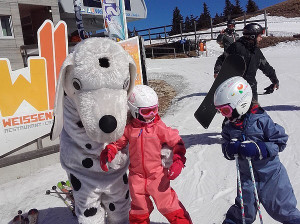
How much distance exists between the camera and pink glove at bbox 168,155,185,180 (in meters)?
2.30

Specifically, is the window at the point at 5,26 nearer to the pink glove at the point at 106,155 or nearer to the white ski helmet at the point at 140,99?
the white ski helmet at the point at 140,99

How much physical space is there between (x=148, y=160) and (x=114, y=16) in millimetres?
3602

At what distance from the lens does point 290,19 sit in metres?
26.8

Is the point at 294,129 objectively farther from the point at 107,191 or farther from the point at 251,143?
the point at 107,191

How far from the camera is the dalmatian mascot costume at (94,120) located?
6.36 ft

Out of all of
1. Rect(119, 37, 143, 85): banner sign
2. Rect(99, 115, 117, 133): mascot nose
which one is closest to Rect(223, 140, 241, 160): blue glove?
Rect(99, 115, 117, 133): mascot nose

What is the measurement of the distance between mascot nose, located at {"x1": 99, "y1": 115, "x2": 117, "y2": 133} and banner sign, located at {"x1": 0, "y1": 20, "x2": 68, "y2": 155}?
3066 millimetres

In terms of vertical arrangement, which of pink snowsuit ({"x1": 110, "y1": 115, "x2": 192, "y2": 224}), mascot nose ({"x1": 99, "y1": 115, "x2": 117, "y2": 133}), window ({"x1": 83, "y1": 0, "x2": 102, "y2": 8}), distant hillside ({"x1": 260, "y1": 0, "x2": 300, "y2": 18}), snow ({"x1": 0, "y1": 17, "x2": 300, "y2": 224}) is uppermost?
distant hillside ({"x1": 260, "y1": 0, "x2": 300, "y2": 18})

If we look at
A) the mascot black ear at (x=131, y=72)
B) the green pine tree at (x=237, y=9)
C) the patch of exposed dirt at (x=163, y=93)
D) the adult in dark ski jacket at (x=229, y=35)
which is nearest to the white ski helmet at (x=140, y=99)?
the mascot black ear at (x=131, y=72)

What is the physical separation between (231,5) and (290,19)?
39871 millimetres

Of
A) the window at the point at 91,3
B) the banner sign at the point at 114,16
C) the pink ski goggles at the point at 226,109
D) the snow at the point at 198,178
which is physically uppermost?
the window at the point at 91,3

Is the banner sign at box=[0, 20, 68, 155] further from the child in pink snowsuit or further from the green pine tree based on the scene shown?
the green pine tree

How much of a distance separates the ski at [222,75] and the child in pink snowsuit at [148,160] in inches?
91.7

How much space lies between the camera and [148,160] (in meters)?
2.43
